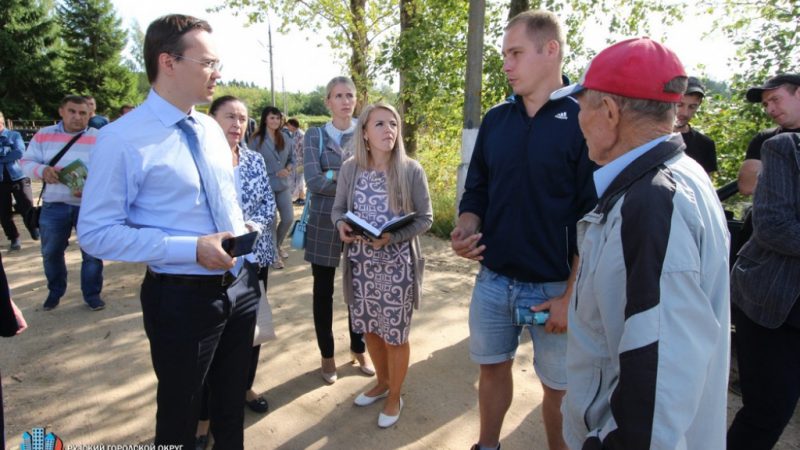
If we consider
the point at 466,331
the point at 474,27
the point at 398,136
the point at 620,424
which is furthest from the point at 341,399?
the point at 474,27

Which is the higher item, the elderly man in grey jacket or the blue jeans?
the elderly man in grey jacket

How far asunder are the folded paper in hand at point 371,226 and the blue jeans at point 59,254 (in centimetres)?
339

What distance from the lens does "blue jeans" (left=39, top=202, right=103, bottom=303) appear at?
4762mm

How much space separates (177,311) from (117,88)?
4139cm

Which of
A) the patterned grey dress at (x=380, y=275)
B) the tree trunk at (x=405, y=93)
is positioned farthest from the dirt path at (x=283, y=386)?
the tree trunk at (x=405, y=93)

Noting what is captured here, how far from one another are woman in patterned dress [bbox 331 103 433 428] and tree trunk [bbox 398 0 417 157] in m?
5.69

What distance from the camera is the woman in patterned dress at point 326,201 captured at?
3436mm

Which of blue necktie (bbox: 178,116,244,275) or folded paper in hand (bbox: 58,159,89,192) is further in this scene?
folded paper in hand (bbox: 58,159,89,192)

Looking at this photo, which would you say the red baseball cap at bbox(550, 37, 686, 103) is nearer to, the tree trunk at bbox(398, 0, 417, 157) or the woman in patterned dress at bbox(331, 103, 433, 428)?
the woman in patterned dress at bbox(331, 103, 433, 428)

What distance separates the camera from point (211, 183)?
195cm

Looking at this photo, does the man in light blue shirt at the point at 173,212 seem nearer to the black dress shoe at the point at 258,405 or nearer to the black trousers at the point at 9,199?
the black dress shoe at the point at 258,405

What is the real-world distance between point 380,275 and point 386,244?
224mm

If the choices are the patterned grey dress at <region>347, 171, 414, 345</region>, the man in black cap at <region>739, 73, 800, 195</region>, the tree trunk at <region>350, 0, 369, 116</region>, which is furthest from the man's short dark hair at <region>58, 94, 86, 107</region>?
the tree trunk at <region>350, 0, 369, 116</region>

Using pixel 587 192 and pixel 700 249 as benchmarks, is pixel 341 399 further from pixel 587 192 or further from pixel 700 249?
pixel 700 249
